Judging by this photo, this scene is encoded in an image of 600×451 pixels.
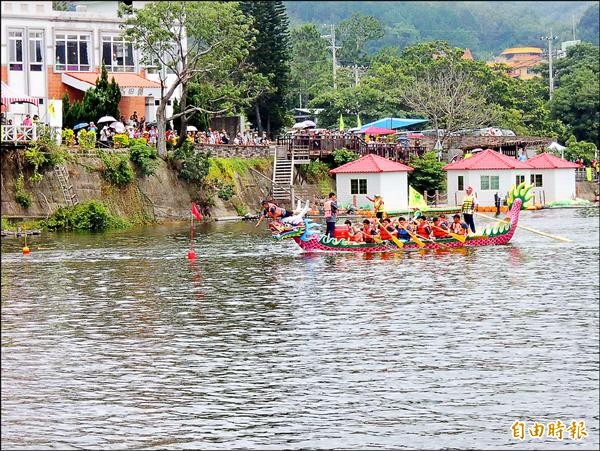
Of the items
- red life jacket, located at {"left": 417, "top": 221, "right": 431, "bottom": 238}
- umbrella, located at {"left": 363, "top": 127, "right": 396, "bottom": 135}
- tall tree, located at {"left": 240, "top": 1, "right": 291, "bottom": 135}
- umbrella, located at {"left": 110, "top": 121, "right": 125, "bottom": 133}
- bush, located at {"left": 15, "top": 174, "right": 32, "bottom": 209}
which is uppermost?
tall tree, located at {"left": 240, "top": 1, "right": 291, "bottom": 135}

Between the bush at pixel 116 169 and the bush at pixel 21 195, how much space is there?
432 cm

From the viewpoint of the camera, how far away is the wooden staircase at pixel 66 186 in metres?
47.3

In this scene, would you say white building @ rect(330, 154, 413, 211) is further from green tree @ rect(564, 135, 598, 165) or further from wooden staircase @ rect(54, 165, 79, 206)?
green tree @ rect(564, 135, 598, 165)

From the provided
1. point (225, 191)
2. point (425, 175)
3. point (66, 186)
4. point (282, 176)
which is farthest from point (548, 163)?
point (66, 186)

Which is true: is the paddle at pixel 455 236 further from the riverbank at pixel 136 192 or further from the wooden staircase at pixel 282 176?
the wooden staircase at pixel 282 176

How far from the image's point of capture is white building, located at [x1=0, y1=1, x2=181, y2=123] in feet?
186

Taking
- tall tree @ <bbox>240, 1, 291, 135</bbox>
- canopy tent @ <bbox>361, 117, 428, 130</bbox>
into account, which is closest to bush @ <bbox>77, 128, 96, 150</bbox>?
tall tree @ <bbox>240, 1, 291, 135</bbox>

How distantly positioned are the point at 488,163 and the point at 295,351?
45451 mm

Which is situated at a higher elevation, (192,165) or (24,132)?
(24,132)

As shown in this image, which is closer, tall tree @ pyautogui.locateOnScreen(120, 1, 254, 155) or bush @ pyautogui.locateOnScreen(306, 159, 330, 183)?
tall tree @ pyautogui.locateOnScreen(120, 1, 254, 155)

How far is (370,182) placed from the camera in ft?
197

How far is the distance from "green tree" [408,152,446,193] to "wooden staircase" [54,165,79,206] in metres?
24.0

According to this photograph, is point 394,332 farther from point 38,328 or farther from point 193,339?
point 38,328

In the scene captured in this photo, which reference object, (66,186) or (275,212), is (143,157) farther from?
(275,212)
